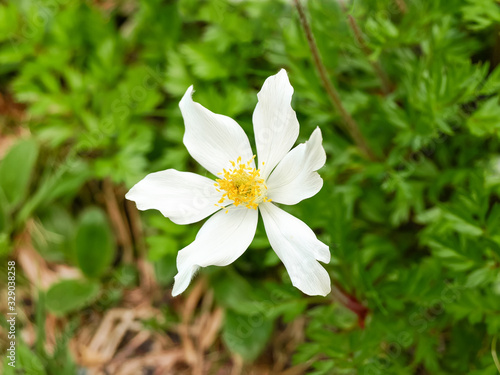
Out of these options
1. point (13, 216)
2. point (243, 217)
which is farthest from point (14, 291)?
point (243, 217)

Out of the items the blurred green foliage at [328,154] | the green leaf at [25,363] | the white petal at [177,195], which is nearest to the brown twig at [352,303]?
the blurred green foliage at [328,154]

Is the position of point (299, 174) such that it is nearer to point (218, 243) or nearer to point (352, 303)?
point (218, 243)

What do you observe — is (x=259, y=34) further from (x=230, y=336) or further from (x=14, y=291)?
(x=14, y=291)

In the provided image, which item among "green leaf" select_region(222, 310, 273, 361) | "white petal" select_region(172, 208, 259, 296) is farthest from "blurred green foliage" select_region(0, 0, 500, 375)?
"white petal" select_region(172, 208, 259, 296)

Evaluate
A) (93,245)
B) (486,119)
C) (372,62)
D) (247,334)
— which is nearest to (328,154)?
(372,62)

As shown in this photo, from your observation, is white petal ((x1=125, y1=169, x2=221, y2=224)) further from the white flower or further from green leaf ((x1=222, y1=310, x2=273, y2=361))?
green leaf ((x1=222, y1=310, x2=273, y2=361))
